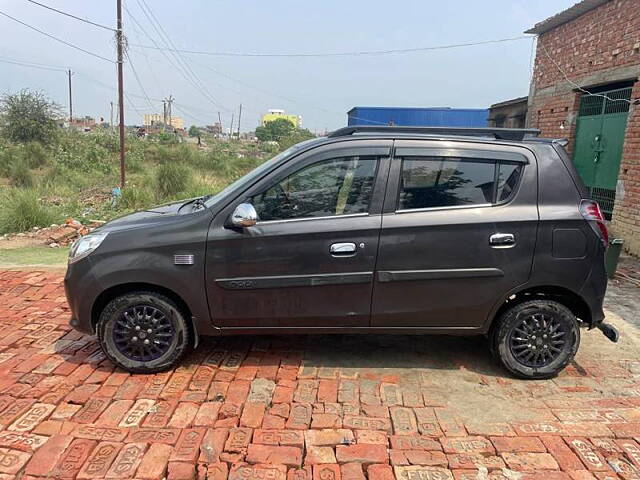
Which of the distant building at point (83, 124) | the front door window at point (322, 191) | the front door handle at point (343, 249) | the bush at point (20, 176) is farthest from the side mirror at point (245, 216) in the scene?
the distant building at point (83, 124)

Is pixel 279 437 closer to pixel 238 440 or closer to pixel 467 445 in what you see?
pixel 238 440

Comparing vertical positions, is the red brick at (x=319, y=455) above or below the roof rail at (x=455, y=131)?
below

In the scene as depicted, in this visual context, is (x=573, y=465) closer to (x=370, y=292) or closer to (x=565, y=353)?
(x=565, y=353)

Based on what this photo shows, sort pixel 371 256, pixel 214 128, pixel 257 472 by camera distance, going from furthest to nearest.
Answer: pixel 214 128
pixel 371 256
pixel 257 472

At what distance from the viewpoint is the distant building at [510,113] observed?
44.8 feet

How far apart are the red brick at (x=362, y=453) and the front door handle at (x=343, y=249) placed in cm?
124

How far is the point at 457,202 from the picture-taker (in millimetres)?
3295

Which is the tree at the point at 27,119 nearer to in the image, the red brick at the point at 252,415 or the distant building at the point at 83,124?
the distant building at the point at 83,124

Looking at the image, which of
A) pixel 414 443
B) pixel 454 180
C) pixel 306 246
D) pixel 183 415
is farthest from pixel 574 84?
pixel 183 415

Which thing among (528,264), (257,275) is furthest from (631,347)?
(257,275)

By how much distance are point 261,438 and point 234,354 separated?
1142 millimetres

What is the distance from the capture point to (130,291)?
3377 mm

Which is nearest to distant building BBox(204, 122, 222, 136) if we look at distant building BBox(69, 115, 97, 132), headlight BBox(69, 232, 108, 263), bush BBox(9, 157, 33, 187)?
distant building BBox(69, 115, 97, 132)

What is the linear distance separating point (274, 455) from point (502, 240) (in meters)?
2.07
